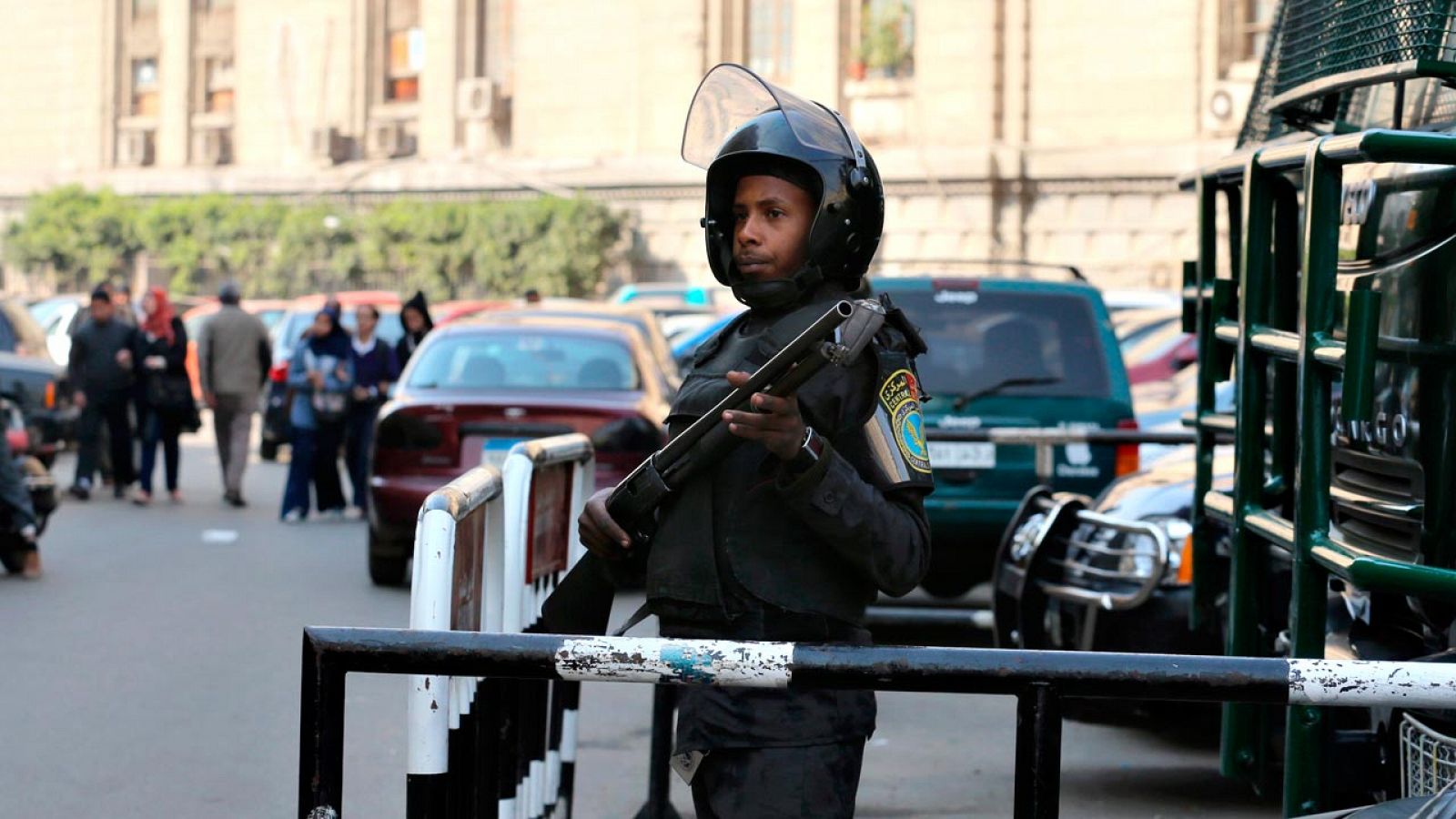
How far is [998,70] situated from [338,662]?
1394 inches

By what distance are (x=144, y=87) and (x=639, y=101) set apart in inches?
635

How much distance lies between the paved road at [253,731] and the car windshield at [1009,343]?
221cm

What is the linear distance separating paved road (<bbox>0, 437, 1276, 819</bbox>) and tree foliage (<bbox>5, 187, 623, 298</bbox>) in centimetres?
2880

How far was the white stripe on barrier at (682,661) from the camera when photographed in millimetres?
2859

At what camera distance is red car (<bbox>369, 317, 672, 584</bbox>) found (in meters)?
A: 11.9

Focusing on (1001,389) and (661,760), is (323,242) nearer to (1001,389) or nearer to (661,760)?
(1001,389)

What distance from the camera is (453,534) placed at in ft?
11.9

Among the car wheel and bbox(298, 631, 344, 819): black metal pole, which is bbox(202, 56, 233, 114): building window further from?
bbox(298, 631, 344, 819): black metal pole

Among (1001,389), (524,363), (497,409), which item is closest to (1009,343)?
(1001,389)

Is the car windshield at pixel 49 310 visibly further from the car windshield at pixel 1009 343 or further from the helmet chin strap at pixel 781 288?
the helmet chin strap at pixel 781 288

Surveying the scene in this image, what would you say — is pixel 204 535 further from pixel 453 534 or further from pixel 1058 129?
pixel 1058 129

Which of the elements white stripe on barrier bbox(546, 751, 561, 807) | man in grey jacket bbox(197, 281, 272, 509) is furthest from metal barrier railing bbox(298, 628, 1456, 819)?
man in grey jacket bbox(197, 281, 272, 509)

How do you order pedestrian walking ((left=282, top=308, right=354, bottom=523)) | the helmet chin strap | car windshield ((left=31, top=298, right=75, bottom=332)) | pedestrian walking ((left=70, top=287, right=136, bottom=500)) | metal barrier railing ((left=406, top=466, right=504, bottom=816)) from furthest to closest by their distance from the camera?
car windshield ((left=31, top=298, right=75, bottom=332)) < pedestrian walking ((left=70, top=287, right=136, bottom=500)) < pedestrian walking ((left=282, top=308, right=354, bottom=523)) < the helmet chin strap < metal barrier railing ((left=406, top=466, right=504, bottom=816))

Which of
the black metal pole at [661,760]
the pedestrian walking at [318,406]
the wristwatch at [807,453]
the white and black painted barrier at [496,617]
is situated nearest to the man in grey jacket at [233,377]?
the pedestrian walking at [318,406]
